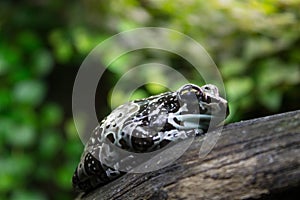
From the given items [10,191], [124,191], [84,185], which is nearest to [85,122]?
[10,191]

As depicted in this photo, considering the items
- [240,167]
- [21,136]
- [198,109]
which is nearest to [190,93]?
[198,109]

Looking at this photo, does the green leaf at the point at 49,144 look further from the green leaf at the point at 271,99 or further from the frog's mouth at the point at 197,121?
the frog's mouth at the point at 197,121

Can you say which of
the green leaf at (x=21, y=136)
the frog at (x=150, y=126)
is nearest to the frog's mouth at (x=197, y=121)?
the frog at (x=150, y=126)

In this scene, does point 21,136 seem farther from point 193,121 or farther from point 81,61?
point 193,121

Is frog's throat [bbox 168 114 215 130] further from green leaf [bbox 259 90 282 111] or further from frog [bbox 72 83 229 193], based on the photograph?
green leaf [bbox 259 90 282 111]

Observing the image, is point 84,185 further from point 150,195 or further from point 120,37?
point 120,37
